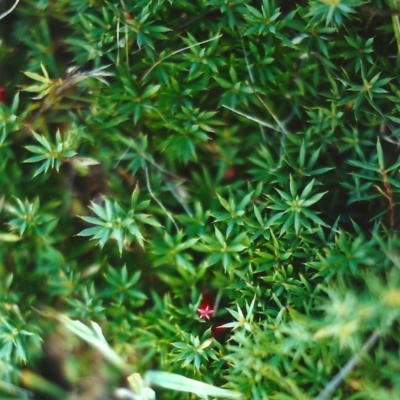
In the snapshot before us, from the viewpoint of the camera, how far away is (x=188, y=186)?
1536mm

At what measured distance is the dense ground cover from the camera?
4.54 ft

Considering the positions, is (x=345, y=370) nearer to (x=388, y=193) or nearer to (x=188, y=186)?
(x=388, y=193)

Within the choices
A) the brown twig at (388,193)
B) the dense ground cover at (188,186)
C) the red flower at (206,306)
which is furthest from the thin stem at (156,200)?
the brown twig at (388,193)

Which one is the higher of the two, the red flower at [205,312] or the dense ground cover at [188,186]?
the dense ground cover at [188,186]

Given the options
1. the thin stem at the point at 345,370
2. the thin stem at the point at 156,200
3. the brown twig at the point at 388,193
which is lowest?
the thin stem at the point at 345,370

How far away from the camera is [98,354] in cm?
Answer: 159

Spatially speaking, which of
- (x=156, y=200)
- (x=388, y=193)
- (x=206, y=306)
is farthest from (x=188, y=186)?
(x=388, y=193)

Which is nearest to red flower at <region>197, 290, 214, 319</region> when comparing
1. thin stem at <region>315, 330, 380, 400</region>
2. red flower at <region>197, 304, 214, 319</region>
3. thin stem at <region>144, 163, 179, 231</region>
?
red flower at <region>197, 304, 214, 319</region>

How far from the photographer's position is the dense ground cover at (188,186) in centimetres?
138

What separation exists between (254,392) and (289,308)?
0.74ft

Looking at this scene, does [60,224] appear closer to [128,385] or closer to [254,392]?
[128,385]

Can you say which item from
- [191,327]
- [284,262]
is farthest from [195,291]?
[284,262]

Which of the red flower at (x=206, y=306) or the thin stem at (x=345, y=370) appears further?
the red flower at (x=206, y=306)

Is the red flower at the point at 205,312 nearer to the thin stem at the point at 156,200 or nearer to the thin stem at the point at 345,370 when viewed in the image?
the thin stem at the point at 156,200
